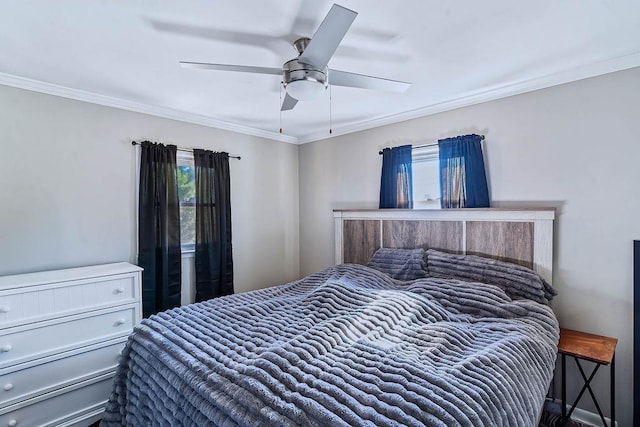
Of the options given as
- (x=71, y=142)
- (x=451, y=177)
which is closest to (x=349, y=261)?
(x=451, y=177)

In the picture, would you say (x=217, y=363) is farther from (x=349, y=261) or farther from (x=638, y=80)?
(x=638, y=80)

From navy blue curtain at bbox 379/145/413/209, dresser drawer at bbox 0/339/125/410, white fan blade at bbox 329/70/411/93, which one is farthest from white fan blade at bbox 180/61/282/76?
dresser drawer at bbox 0/339/125/410

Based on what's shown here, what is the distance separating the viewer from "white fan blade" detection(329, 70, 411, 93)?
1.79 metres

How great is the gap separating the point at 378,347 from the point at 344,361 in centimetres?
22

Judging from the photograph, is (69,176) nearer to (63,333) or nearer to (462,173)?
(63,333)

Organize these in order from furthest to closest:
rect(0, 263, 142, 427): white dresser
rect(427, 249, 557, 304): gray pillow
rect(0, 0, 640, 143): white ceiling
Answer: rect(427, 249, 557, 304): gray pillow, rect(0, 263, 142, 427): white dresser, rect(0, 0, 640, 143): white ceiling

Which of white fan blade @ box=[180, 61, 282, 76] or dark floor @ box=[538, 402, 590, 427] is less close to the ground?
white fan blade @ box=[180, 61, 282, 76]

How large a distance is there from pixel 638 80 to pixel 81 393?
4240 millimetres

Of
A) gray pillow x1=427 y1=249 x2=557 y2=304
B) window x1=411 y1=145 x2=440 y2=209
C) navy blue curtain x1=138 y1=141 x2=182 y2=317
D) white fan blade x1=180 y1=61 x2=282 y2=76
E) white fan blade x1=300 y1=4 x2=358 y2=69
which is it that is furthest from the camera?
window x1=411 y1=145 x2=440 y2=209

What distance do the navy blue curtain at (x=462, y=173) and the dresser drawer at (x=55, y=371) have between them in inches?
116

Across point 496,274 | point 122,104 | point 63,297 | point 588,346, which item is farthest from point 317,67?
point 588,346

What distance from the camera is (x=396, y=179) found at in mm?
3131

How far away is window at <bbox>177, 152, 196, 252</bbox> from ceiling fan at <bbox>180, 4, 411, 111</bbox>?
1685 millimetres

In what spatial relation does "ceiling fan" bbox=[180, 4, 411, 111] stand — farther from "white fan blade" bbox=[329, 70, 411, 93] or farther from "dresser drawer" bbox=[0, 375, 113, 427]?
"dresser drawer" bbox=[0, 375, 113, 427]
